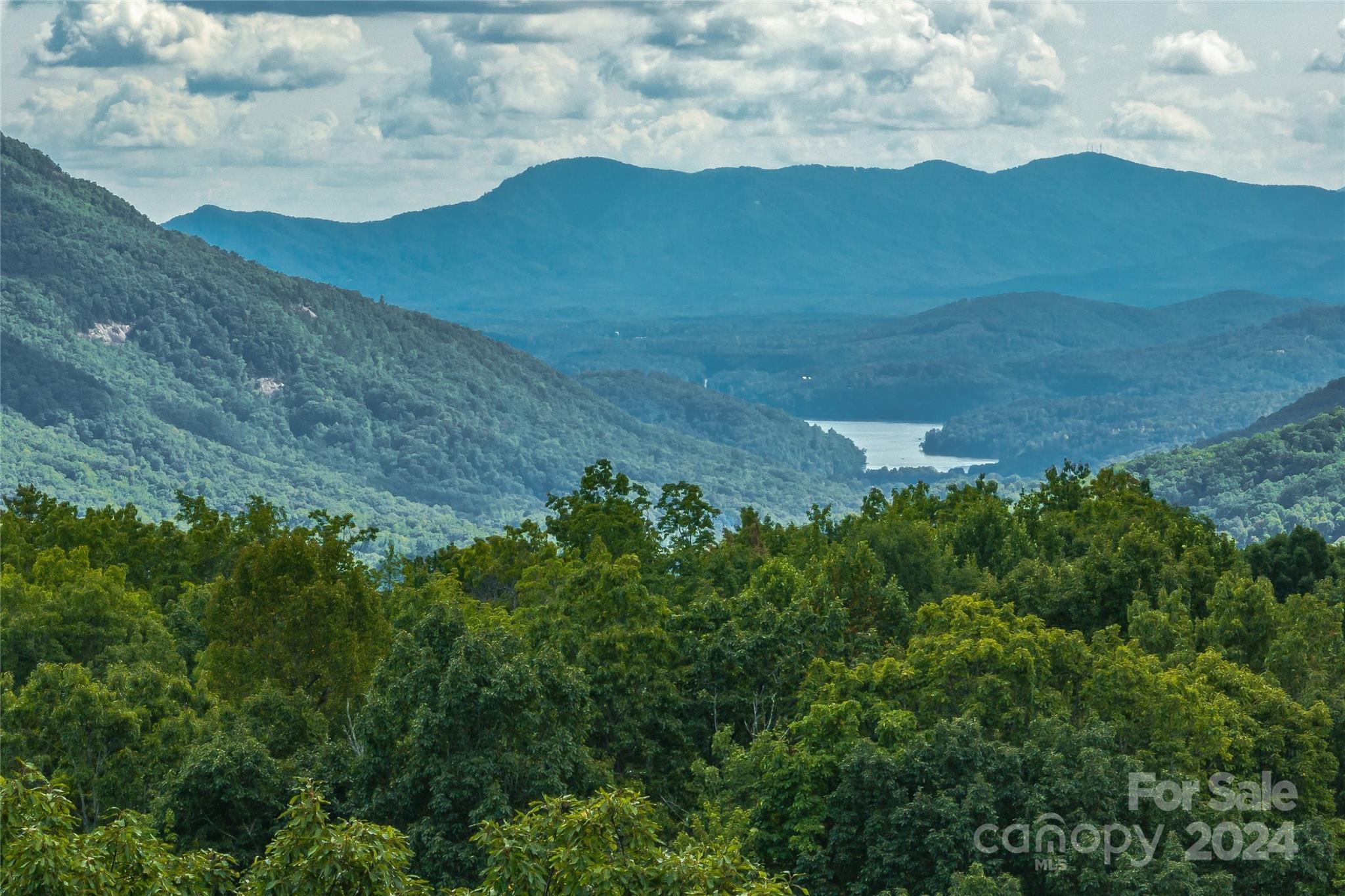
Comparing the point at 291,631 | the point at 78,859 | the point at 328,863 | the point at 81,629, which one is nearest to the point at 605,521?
the point at 81,629

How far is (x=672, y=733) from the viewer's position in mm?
40969

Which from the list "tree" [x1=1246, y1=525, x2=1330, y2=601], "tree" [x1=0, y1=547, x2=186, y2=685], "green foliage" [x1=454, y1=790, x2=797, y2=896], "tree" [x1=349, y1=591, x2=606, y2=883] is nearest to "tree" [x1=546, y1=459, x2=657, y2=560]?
"tree" [x1=0, y1=547, x2=186, y2=685]

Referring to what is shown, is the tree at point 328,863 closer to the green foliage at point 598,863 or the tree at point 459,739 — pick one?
the green foliage at point 598,863

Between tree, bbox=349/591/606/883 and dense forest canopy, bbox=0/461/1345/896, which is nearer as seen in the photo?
dense forest canopy, bbox=0/461/1345/896

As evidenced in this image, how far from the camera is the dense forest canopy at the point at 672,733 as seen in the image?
2231cm

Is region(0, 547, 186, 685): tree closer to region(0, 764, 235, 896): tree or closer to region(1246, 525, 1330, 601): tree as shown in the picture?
region(0, 764, 235, 896): tree

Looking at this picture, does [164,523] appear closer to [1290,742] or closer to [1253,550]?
[1253,550]

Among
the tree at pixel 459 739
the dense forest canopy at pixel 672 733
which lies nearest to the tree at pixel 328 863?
the dense forest canopy at pixel 672 733

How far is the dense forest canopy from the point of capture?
73.2 feet

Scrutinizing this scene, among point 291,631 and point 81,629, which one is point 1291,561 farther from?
point 81,629

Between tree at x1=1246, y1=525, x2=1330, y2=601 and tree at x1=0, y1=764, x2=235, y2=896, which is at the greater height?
tree at x1=1246, y1=525, x2=1330, y2=601

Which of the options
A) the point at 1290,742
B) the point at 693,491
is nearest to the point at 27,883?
the point at 1290,742

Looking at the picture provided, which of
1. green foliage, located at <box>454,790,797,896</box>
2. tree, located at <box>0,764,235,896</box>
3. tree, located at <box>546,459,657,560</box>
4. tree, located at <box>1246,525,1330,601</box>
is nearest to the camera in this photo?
tree, located at <box>0,764,235,896</box>

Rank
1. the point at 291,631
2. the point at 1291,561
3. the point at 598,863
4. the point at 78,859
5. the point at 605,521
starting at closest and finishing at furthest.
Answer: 1. the point at 78,859
2. the point at 598,863
3. the point at 291,631
4. the point at 1291,561
5. the point at 605,521
